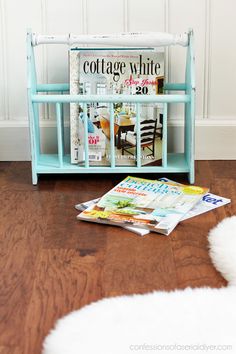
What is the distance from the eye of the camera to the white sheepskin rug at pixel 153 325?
102 centimetres

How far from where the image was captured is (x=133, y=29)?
2080 mm

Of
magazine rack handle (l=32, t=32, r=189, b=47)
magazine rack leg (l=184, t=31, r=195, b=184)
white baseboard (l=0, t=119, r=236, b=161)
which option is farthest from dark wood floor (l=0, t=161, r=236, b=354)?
magazine rack handle (l=32, t=32, r=189, b=47)

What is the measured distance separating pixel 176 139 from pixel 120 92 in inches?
13.1

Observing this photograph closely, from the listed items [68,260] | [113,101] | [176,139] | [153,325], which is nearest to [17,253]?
[68,260]

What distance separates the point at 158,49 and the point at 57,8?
14.2 inches

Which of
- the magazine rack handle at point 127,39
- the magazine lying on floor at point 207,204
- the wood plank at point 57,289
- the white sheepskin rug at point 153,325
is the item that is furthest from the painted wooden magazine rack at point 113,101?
the white sheepskin rug at point 153,325

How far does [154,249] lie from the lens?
1453mm

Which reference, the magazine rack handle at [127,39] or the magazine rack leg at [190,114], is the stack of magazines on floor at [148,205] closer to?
the magazine rack leg at [190,114]

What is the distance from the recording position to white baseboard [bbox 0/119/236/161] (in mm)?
2150

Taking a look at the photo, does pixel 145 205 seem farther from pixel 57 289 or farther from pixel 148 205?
pixel 57 289

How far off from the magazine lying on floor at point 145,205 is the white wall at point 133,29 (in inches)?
15.2

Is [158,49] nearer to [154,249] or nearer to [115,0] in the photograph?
[115,0]

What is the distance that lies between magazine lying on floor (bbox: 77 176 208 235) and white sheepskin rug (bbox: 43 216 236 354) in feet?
1.16

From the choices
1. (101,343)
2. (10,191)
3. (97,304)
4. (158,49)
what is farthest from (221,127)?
(101,343)
